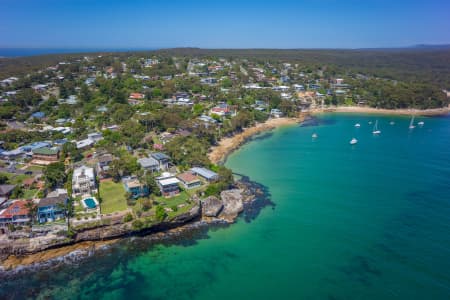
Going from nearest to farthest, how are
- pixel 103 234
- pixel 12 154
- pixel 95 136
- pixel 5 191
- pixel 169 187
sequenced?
pixel 103 234 → pixel 5 191 → pixel 169 187 → pixel 12 154 → pixel 95 136

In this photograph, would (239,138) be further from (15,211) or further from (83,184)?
(15,211)

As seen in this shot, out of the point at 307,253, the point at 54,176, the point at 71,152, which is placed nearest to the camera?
the point at 307,253

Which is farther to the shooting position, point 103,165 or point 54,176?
point 103,165

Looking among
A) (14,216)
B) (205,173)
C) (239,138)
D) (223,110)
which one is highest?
(223,110)

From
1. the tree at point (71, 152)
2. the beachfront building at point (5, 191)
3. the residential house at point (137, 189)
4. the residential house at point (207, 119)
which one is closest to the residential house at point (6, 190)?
the beachfront building at point (5, 191)

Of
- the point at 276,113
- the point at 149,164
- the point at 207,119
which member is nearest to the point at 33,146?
the point at 149,164

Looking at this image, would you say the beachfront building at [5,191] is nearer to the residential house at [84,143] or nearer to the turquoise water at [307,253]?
the turquoise water at [307,253]

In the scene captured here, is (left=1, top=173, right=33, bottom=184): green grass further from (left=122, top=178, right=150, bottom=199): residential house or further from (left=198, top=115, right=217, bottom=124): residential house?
(left=198, top=115, right=217, bottom=124): residential house
